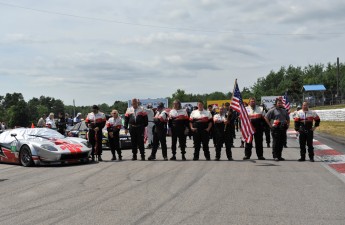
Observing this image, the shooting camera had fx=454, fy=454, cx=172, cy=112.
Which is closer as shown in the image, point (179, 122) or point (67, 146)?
point (67, 146)

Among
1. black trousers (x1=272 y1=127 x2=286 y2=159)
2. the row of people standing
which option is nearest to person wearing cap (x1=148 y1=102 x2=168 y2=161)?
the row of people standing

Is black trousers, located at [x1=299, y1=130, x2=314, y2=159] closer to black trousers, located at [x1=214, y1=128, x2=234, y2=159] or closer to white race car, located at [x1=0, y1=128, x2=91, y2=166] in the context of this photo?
black trousers, located at [x1=214, y1=128, x2=234, y2=159]

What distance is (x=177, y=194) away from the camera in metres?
7.73

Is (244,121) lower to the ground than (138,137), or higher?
higher

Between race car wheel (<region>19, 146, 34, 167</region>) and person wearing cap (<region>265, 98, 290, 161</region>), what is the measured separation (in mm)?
6748

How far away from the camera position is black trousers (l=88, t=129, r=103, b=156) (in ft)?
45.8

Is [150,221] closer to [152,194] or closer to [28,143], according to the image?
[152,194]

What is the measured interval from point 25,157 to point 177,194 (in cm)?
667

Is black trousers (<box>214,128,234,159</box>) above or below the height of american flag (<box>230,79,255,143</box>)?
below

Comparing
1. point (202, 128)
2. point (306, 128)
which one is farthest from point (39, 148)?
point (306, 128)

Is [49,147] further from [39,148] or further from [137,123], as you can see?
[137,123]

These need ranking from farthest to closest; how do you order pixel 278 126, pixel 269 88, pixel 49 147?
1. pixel 269 88
2. pixel 278 126
3. pixel 49 147

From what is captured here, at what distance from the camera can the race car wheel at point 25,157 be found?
41.7 feet

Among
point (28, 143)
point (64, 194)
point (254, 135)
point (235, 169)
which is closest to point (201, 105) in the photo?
point (254, 135)
